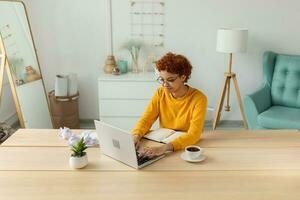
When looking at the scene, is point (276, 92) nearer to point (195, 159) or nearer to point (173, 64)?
point (173, 64)

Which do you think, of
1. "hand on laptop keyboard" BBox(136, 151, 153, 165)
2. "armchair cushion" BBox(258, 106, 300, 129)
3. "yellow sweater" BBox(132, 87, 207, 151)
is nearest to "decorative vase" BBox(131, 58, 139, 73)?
"armchair cushion" BBox(258, 106, 300, 129)

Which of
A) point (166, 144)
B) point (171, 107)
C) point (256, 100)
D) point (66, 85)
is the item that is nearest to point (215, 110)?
point (256, 100)

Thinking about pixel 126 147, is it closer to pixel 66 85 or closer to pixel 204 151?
pixel 204 151

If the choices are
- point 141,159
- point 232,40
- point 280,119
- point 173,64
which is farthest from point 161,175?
point 232,40

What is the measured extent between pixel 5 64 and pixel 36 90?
561 millimetres

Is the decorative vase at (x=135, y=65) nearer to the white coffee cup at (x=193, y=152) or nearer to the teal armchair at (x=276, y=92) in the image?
the teal armchair at (x=276, y=92)

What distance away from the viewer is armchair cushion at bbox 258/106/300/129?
3.14 m

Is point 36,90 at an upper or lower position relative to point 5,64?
lower

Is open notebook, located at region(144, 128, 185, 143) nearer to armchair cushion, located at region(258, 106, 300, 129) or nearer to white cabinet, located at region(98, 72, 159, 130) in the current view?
armchair cushion, located at region(258, 106, 300, 129)

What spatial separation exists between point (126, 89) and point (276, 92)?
178 centimetres

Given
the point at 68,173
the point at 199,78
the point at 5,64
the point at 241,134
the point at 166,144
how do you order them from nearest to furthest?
the point at 68,173
the point at 166,144
the point at 241,134
the point at 5,64
the point at 199,78

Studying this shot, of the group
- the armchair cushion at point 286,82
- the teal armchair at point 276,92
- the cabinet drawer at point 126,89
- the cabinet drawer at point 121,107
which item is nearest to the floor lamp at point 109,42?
the cabinet drawer at point 126,89

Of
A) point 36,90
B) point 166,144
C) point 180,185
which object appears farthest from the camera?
point 36,90

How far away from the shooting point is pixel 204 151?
1778mm
